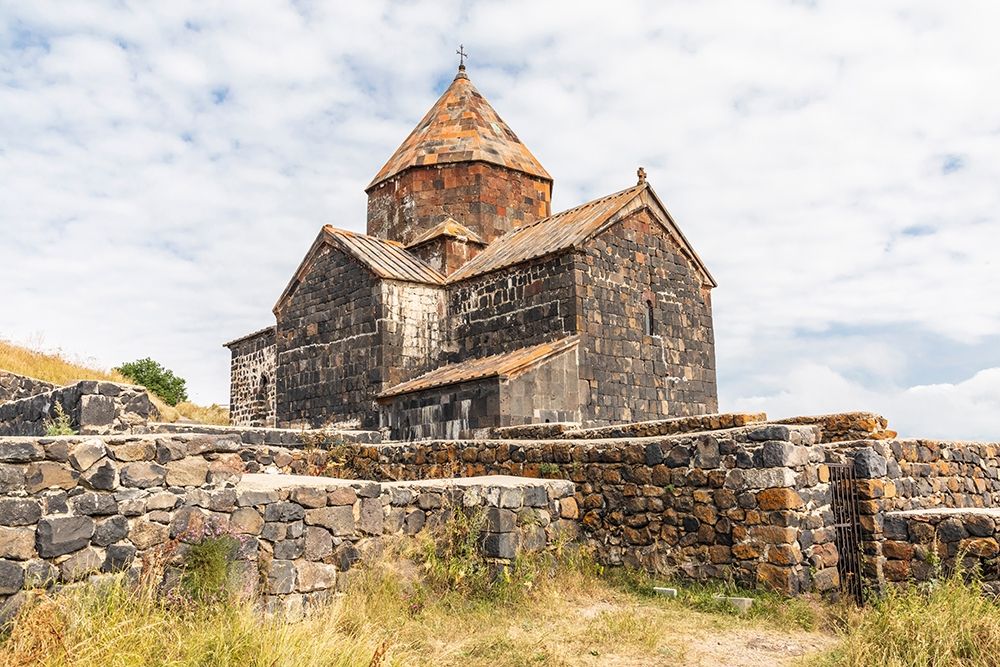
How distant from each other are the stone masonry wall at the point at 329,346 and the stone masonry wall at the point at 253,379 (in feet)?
9.48

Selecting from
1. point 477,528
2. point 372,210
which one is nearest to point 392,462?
point 477,528

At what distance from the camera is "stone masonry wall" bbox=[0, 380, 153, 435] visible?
818 cm

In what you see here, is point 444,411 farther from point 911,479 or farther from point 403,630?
point 403,630

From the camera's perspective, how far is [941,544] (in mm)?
5789

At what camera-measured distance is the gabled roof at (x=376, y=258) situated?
46.0 ft

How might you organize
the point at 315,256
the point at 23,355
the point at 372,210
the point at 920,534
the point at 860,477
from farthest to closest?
the point at 23,355 → the point at 372,210 → the point at 315,256 → the point at 860,477 → the point at 920,534

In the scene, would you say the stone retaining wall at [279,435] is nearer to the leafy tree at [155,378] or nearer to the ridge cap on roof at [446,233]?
the ridge cap on roof at [446,233]

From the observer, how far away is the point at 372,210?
17.2 meters

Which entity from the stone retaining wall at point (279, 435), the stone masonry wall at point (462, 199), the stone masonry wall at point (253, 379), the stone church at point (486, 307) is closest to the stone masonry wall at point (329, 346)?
the stone church at point (486, 307)

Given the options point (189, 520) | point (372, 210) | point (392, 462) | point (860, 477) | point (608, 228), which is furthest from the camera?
point (372, 210)

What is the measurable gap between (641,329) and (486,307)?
2656 millimetres

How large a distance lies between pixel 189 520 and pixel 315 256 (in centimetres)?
1072

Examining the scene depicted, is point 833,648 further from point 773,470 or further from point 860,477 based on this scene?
point 860,477

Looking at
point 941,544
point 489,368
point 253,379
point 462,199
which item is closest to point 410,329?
point 489,368
